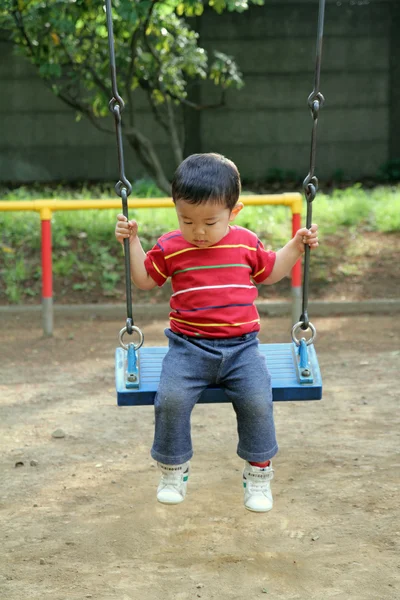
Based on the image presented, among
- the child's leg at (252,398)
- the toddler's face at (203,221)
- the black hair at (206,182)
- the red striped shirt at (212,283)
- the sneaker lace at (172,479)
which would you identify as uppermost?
the black hair at (206,182)

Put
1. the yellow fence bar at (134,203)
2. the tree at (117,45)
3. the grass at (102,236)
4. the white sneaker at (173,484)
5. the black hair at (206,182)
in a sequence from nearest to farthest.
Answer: the black hair at (206,182)
the white sneaker at (173,484)
the yellow fence bar at (134,203)
the tree at (117,45)
the grass at (102,236)

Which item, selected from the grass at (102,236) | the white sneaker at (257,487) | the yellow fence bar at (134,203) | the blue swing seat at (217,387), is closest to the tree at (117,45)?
the grass at (102,236)

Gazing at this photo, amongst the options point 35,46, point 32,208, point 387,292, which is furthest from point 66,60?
point 387,292

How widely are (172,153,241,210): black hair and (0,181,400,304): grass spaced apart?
16.5 feet

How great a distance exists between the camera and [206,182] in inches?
113

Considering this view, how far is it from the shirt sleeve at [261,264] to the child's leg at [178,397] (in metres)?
0.34

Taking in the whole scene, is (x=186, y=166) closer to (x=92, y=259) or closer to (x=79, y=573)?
(x=79, y=573)

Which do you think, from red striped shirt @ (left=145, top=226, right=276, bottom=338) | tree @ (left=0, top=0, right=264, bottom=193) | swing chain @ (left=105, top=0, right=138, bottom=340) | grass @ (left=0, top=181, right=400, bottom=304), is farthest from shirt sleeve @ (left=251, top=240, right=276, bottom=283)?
grass @ (left=0, top=181, right=400, bottom=304)

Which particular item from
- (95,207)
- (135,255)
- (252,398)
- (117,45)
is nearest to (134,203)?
(95,207)

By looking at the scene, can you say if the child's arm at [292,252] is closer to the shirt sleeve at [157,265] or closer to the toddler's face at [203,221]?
the toddler's face at [203,221]

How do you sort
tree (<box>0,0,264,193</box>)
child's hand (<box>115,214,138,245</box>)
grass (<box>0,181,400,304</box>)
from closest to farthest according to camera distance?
child's hand (<box>115,214,138,245</box>)
tree (<box>0,0,264,193</box>)
grass (<box>0,181,400,304</box>)

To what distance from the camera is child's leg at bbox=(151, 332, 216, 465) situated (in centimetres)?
293

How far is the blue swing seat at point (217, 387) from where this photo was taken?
118 inches

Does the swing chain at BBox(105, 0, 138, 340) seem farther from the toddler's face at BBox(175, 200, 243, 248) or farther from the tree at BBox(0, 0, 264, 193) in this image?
the tree at BBox(0, 0, 264, 193)
